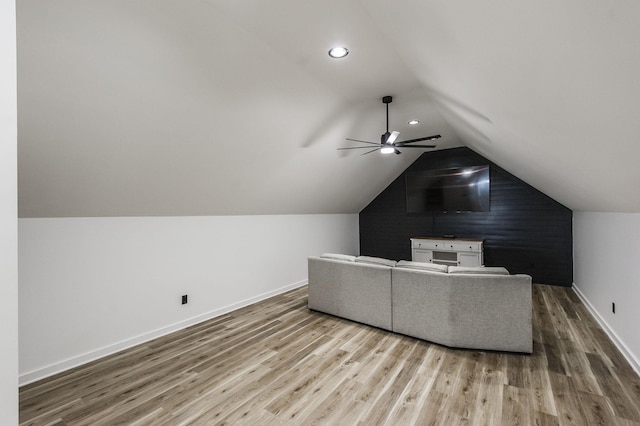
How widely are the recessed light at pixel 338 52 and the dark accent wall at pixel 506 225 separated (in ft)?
14.9

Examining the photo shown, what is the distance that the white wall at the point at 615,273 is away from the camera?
98.3 inches

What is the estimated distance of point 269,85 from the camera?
2.66 metres

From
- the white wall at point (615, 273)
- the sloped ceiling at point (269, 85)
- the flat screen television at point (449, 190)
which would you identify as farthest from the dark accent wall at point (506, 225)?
the sloped ceiling at point (269, 85)

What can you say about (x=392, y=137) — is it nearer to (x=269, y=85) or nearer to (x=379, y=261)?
(x=379, y=261)

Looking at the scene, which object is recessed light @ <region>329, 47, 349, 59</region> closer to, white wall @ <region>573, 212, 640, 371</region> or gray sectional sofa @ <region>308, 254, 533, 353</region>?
gray sectional sofa @ <region>308, 254, 533, 353</region>

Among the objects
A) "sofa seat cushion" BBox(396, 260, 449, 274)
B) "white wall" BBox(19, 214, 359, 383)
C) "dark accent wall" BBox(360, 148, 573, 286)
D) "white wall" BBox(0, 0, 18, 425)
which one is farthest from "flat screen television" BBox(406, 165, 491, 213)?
"white wall" BBox(0, 0, 18, 425)

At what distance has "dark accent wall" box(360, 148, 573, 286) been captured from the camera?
5207 millimetres

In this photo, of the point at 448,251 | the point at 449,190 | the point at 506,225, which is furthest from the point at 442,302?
the point at 449,190

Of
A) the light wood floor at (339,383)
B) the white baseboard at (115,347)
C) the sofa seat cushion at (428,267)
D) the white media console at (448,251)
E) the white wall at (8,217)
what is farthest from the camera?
the white media console at (448,251)

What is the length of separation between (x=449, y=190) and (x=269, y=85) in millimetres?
4696

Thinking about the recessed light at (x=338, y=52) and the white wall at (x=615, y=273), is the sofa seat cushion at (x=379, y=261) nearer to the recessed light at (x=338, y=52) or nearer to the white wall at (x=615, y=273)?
the white wall at (x=615, y=273)

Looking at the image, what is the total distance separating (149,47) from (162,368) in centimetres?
259

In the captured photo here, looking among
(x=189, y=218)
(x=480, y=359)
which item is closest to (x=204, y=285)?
(x=189, y=218)

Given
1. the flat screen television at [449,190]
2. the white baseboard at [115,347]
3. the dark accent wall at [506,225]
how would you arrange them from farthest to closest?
the flat screen television at [449,190], the dark accent wall at [506,225], the white baseboard at [115,347]
